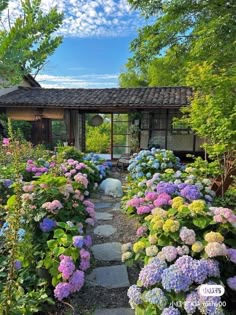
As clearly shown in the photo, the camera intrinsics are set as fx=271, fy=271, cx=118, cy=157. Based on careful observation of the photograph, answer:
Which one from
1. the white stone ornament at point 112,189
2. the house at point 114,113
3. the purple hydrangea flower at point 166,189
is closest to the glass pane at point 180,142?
the house at point 114,113

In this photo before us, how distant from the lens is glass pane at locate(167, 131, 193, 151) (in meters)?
10.7

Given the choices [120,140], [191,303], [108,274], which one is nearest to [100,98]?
[120,140]

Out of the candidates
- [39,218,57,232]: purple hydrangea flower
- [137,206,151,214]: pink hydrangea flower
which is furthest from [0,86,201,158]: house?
[39,218,57,232]: purple hydrangea flower

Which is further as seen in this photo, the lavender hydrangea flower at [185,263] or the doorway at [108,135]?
the doorway at [108,135]

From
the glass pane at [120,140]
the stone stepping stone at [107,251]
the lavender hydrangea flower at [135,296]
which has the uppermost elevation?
the glass pane at [120,140]

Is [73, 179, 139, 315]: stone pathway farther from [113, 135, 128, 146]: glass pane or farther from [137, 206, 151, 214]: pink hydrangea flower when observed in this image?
[113, 135, 128, 146]: glass pane

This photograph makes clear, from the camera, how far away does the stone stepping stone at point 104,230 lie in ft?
12.4

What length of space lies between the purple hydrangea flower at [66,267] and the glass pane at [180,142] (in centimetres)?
914

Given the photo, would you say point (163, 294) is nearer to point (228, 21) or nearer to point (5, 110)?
point (228, 21)

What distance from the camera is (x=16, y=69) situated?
1.66 meters

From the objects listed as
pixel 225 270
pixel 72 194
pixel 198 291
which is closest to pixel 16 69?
pixel 72 194

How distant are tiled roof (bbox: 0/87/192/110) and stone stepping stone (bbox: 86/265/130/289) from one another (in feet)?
23.5

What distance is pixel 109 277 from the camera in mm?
2703

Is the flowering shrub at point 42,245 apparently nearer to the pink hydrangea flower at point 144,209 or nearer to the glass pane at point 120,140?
the pink hydrangea flower at point 144,209
